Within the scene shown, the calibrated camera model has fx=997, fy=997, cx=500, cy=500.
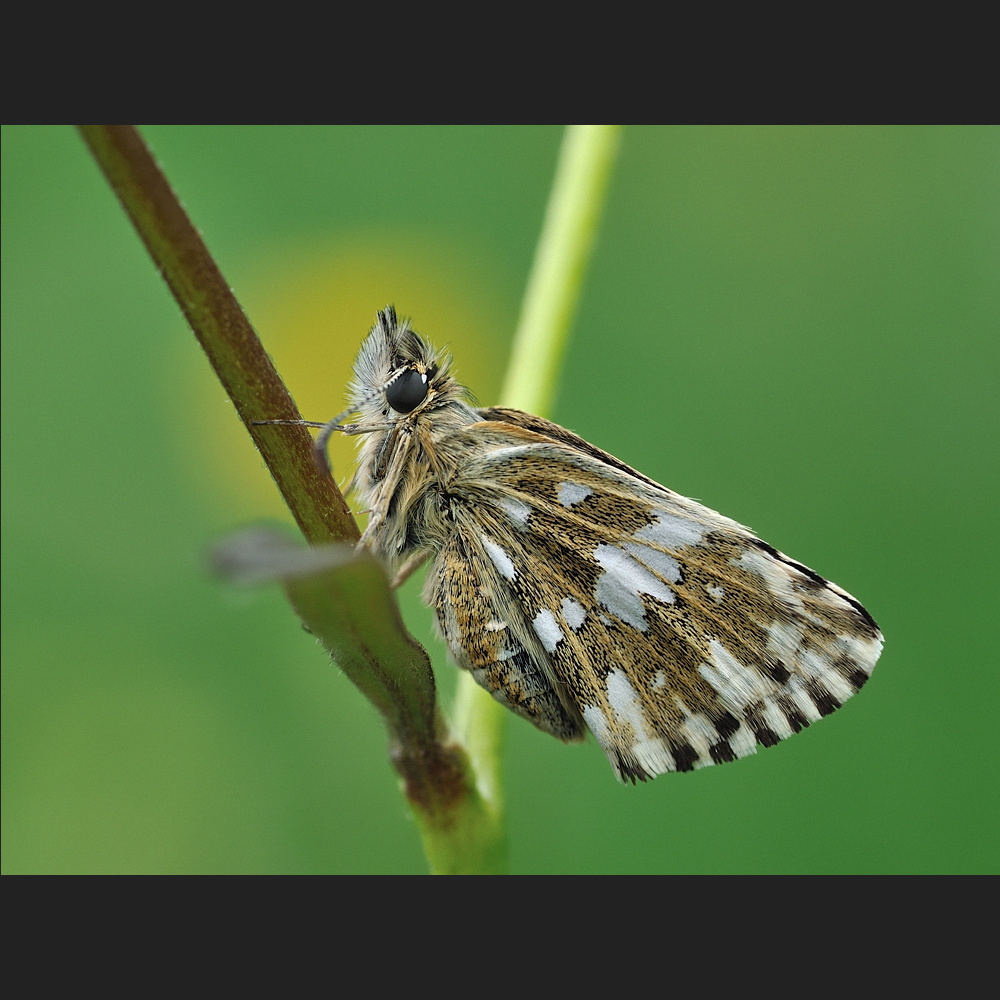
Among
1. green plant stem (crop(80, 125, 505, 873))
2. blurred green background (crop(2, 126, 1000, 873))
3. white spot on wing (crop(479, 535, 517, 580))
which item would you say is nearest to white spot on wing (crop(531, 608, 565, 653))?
white spot on wing (crop(479, 535, 517, 580))

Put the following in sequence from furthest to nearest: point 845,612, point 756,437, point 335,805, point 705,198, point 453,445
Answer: point 705,198, point 756,437, point 335,805, point 453,445, point 845,612

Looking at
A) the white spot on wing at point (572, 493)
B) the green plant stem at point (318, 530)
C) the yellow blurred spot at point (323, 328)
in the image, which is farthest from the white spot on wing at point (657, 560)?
the yellow blurred spot at point (323, 328)

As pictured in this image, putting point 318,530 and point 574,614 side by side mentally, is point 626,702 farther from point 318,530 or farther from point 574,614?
point 318,530

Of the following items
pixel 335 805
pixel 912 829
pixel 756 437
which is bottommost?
pixel 912 829

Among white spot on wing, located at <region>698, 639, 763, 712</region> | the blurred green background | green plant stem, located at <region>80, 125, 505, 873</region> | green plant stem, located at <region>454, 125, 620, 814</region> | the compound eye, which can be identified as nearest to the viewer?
green plant stem, located at <region>80, 125, 505, 873</region>

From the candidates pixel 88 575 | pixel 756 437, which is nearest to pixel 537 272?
pixel 756 437

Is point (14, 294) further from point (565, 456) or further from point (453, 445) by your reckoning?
point (565, 456)

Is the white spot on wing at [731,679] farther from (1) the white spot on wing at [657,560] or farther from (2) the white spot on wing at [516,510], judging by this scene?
(2) the white spot on wing at [516,510]

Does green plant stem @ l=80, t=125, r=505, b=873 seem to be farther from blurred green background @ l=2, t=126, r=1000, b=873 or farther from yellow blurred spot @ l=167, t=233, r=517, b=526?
yellow blurred spot @ l=167, t=233, r=517, b=526
